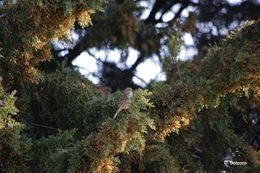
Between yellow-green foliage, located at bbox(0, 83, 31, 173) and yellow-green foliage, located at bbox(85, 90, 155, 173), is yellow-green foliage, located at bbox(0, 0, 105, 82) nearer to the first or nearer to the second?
yellow-green foliage, located at bbox(0, 83, 31, 173)

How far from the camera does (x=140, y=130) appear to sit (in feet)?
6.69

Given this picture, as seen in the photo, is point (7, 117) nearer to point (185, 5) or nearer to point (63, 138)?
point (63, 138)

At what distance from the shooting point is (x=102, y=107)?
8.84 ft

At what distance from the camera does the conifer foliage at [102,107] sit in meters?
2.04

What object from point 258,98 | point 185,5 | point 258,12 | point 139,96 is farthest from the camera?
point 185,5

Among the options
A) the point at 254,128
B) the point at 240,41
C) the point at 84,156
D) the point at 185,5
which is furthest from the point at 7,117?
the point at 185,5

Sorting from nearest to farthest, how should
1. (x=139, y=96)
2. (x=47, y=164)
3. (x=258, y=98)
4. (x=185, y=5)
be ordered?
(x=139, y=96)
(x=47, y=164)
(x=258, y=98)
(x=185, y=5)

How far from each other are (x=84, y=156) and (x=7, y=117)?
1.36 ft

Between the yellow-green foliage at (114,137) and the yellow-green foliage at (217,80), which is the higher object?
the yellow-green foliage at (217,80)
